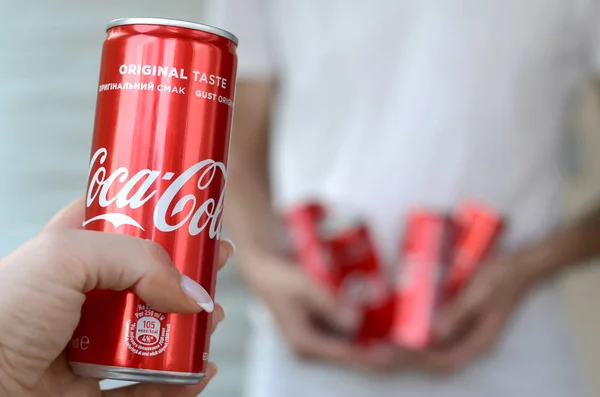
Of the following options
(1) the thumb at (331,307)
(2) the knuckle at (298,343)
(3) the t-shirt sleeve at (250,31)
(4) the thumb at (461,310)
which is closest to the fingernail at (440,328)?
(4) the thumb at (461,310)

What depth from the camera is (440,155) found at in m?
1.37

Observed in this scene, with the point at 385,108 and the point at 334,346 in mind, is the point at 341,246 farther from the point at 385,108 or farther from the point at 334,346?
the point at 385,108

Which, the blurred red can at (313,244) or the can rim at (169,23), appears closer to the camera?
the can rim at (169,23)

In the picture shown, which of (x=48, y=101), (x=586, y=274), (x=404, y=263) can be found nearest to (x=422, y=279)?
(x=404, y=263)

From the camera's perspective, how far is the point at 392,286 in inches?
49.1

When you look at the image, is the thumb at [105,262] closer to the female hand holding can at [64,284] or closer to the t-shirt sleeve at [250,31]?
the female hand holding can at [64,284]

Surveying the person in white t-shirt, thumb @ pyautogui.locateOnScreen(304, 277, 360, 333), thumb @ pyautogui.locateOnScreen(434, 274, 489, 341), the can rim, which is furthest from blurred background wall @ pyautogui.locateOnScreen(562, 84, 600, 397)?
the can rim

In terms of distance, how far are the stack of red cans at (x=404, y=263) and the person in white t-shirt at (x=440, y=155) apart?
0.08 meters

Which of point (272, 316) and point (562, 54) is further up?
point (562, 54)

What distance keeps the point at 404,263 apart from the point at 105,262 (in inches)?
26.7

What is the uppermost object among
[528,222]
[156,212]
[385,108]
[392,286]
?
[385,108]

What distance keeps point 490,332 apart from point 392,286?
7.0 inches

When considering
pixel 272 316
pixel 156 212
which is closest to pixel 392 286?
pixel 272 316

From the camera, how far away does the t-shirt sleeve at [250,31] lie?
4.91 feet
